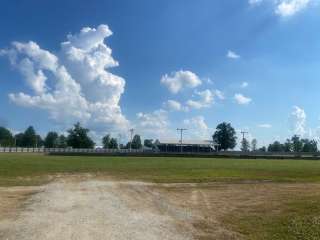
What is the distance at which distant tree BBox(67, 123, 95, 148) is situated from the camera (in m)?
183

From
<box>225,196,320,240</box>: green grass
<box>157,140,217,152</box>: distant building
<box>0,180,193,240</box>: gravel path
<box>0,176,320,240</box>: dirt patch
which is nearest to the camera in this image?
<box>0,180,193,240</box>: gravel path

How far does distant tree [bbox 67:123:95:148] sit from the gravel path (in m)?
161

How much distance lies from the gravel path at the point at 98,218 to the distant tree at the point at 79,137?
16063 centimetres

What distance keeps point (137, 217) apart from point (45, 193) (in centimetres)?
967

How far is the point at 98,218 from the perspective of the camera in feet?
51.8

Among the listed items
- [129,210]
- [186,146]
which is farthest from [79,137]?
[129,210]

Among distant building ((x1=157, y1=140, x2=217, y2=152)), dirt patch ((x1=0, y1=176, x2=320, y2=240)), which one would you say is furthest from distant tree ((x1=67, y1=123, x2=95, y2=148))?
dirt patch ((x1=0, y1=176, x2=320, y2=240))

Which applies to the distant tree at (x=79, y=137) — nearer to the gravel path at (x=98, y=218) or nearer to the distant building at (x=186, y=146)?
the distant building at (x=186, y=146)

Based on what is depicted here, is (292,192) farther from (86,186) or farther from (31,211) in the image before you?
(31,211)

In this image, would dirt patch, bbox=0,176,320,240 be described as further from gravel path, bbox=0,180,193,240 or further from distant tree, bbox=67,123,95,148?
distant tree, bbox=67,123,95,148

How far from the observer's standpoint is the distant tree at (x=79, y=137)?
18275cm

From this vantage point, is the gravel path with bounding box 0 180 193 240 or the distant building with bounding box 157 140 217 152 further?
the distant building with bounding box 157 140 217 152

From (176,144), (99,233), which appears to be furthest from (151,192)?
(176,144)

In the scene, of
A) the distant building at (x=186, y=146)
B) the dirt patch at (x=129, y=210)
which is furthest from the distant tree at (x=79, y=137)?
the dirt patch at (x=129, y=210)
